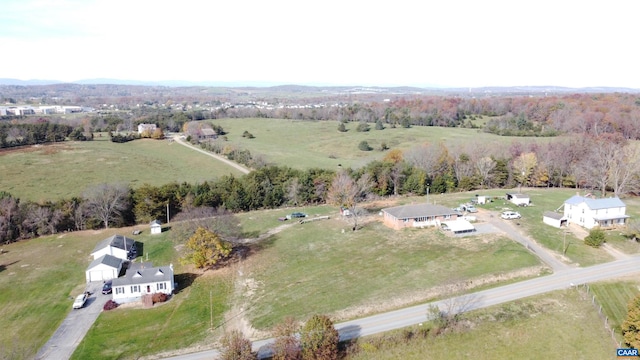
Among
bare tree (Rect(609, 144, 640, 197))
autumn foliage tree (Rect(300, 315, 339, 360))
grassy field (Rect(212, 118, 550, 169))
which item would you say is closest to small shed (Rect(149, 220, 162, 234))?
autumn foliage tree (Rect(300, 315, 339, 360))

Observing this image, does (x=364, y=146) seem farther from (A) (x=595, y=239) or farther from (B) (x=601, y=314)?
(B) (x=601, y=314)

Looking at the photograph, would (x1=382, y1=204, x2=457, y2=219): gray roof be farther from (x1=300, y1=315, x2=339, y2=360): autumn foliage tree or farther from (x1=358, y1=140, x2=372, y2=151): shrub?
(x1=358, y1=140, x2=372, y2=151): shrub

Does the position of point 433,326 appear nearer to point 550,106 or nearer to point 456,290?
point 456,290

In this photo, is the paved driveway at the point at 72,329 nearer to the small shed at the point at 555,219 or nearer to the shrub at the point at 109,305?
the shrub at the point at 109,305

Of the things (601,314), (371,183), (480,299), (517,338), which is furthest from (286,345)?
(371,183)

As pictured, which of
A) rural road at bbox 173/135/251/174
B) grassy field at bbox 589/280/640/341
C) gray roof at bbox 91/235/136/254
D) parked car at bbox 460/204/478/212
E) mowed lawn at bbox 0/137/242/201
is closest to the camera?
grassy field at bbox 589/280/640/341

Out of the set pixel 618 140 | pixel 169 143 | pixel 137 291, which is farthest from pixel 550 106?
pixel 137 291

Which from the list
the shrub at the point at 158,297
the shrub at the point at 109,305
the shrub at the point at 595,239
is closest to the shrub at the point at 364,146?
the shrub at the point at 595,239
